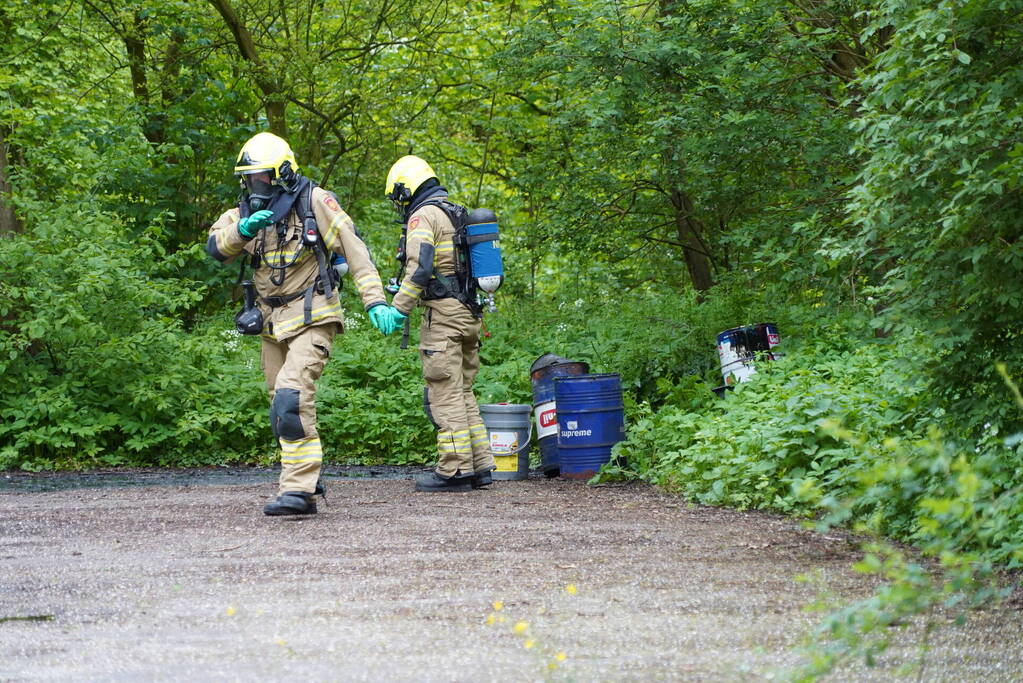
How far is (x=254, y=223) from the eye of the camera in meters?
7.22

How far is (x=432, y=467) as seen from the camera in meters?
11.1

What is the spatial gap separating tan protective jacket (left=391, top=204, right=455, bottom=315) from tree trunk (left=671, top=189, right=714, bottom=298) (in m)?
5.47

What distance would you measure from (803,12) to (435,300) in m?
5.26

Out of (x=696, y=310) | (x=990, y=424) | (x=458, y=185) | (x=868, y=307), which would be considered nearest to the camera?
(x=990, y=424)

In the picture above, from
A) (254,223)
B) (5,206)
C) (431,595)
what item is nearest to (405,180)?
(254,223)

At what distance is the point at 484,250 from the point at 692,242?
6.81m

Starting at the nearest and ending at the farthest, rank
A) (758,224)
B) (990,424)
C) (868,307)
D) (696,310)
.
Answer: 1. (990,424)
2. (868,307)
3. (758,224)
4. (696,310)

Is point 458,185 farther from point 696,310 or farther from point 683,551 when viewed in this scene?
point 683,551

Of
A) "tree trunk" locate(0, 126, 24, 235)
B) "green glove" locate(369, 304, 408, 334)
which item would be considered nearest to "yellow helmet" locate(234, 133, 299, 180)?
"green glove" locate(369, 304, 408, 334)

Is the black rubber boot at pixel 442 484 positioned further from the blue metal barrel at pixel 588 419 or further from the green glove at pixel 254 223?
the green glove at pixel 254 223

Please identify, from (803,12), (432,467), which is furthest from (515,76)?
(432,467)

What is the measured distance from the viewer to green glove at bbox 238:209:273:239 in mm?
7219

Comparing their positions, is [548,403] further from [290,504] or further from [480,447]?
[290,504]

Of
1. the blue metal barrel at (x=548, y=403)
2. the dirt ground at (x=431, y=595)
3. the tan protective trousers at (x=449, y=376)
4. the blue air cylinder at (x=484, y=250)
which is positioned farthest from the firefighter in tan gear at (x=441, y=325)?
the blue metal barrel at (x=548, y=403)
